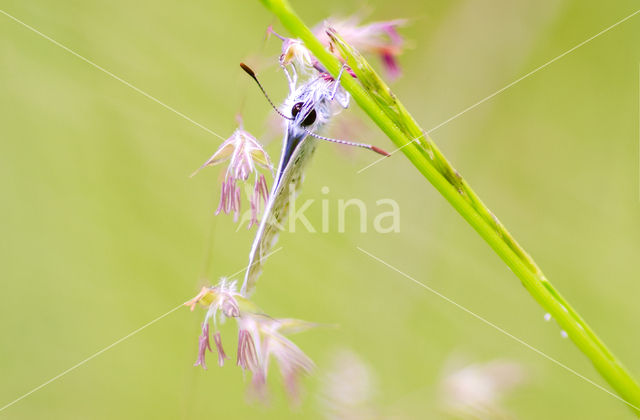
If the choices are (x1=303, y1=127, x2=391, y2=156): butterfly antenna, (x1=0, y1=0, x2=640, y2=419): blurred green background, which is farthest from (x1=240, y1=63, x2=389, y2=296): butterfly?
(x1=0, y1=0, x2=640, y2=419): blurred green background

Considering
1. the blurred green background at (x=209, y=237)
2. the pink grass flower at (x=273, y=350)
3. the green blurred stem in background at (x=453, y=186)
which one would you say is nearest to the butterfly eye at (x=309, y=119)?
the green blurred stem in background at (x=453, y=186)

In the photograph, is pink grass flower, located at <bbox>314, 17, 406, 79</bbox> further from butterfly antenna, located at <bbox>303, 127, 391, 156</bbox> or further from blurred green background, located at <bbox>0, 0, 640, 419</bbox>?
blurred green background, located at <bbox>0, 0, 640, 419</bbox>

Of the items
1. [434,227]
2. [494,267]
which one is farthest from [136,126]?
[494,267]

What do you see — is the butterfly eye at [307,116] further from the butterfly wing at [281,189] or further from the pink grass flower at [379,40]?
the pink grass flower at [379,40]

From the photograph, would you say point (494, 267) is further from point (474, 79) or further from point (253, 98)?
point (253, 98)

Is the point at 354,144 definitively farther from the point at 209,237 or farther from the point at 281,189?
the point at 209,237
